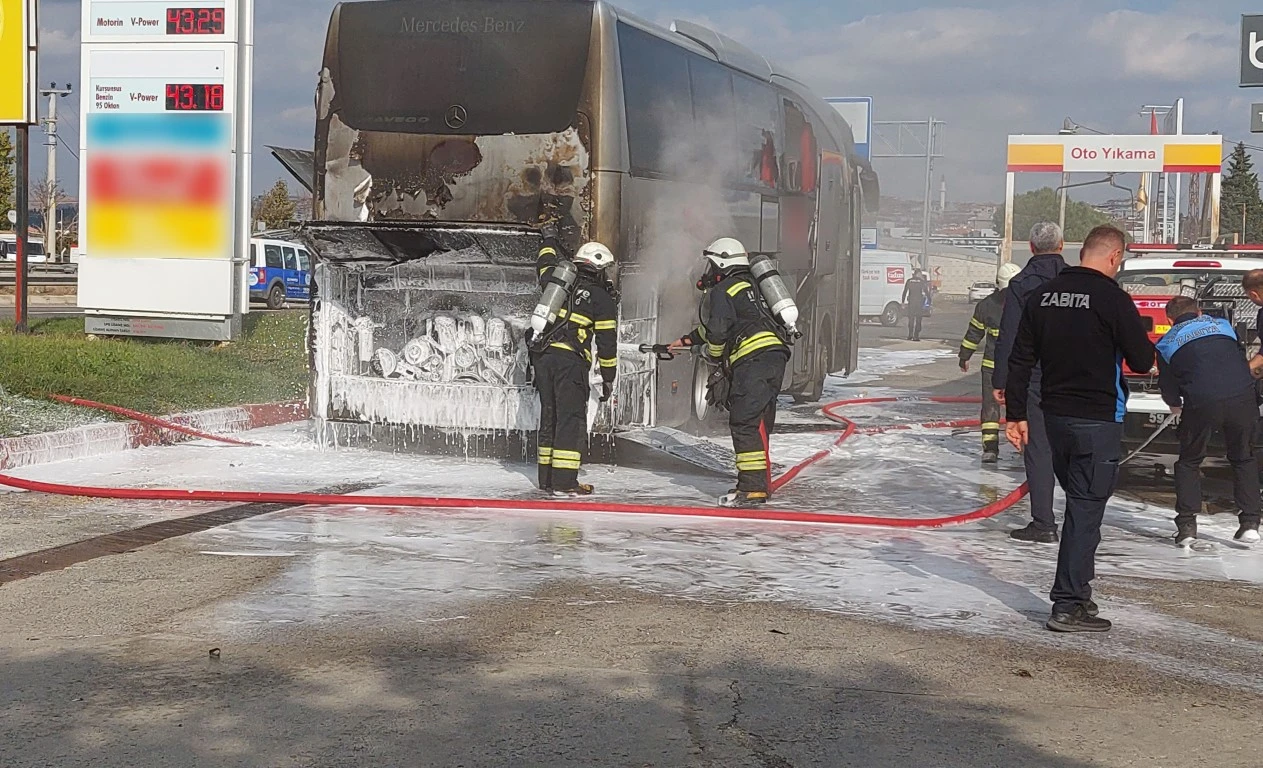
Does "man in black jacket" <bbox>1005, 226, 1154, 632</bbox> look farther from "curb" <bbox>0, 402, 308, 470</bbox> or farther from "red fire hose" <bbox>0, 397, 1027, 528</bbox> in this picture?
"curb" <bbox>0, 402, 308, 470</bbox>

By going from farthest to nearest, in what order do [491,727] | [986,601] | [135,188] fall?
[135,188] → [986,601] → [491,727]

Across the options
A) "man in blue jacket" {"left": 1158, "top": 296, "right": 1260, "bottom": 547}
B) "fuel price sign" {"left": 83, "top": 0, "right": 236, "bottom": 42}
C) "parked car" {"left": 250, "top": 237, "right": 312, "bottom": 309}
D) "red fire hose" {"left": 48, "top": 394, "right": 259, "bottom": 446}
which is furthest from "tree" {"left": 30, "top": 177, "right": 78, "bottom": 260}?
"man in blue jacket" {"left": 1158, "top": 296, "right": 1260, "bottom": 547}

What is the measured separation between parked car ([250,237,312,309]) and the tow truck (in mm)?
28759

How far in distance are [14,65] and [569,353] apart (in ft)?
36.4

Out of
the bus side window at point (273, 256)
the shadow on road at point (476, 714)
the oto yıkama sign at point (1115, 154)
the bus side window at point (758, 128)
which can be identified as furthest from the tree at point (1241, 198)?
the shadow on road at point (476, 714)

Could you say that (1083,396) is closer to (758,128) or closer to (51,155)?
(758,128)

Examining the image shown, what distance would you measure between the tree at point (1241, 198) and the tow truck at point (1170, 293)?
64717mm

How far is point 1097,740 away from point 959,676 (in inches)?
30.5

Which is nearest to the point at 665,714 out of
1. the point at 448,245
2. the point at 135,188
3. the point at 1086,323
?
the point at 1086,323

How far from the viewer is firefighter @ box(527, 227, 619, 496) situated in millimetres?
9711

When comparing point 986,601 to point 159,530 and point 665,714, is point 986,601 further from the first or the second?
point 159,530

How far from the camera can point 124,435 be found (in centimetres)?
1174

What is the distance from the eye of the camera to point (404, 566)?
720cm

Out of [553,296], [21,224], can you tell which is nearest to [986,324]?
[553,296]
